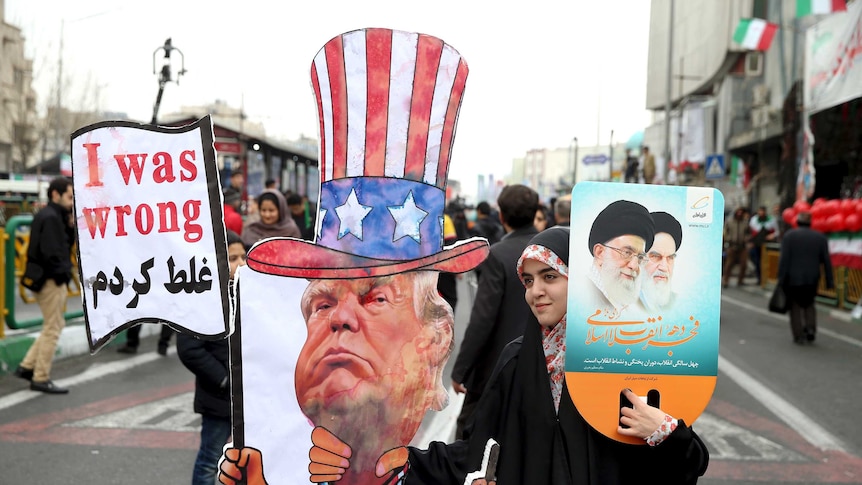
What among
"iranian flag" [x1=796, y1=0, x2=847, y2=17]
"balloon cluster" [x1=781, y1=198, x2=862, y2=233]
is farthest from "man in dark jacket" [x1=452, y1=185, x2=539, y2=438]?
"iranian flag" [x1=796, y1=0, x2=847, y2=17]

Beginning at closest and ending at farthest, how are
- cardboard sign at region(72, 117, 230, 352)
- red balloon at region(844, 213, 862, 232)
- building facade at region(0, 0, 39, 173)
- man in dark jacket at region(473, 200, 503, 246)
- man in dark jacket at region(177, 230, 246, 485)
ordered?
cardboard sign at region(72, 117, 230, 352), man in dark jacket at region(177, 230, 246, 485), man in dark jacket at region(473, 200, 503, 246), red balloon at region(844, 213, 862, 232), building facade at region(0, 0, 39, 173)

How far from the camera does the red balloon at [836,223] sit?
47.1 feet

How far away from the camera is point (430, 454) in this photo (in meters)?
2.51

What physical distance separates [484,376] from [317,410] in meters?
2.12

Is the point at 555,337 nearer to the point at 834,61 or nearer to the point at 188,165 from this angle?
the point at 188,165

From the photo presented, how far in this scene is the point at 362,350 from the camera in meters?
2.42

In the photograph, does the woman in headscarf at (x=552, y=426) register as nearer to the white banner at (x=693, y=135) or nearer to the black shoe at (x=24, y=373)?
the black shoe at (x=24, y=373)

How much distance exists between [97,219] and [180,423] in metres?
4.18

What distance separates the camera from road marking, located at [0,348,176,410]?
6953 mm

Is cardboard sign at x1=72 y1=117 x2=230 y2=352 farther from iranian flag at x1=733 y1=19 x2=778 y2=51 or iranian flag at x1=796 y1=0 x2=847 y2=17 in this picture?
iranian flag at x1=733 y1=19 x2=778 y2=51

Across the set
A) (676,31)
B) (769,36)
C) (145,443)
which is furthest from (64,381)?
(676,31)

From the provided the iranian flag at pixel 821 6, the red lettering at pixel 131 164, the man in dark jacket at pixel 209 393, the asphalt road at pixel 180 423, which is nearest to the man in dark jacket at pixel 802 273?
the asphalt road at pixel 180 423

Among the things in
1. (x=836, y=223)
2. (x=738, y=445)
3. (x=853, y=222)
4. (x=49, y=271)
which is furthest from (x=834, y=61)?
(x=49, y=271)

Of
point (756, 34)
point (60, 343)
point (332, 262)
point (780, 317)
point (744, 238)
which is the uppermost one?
point (756, 34)
